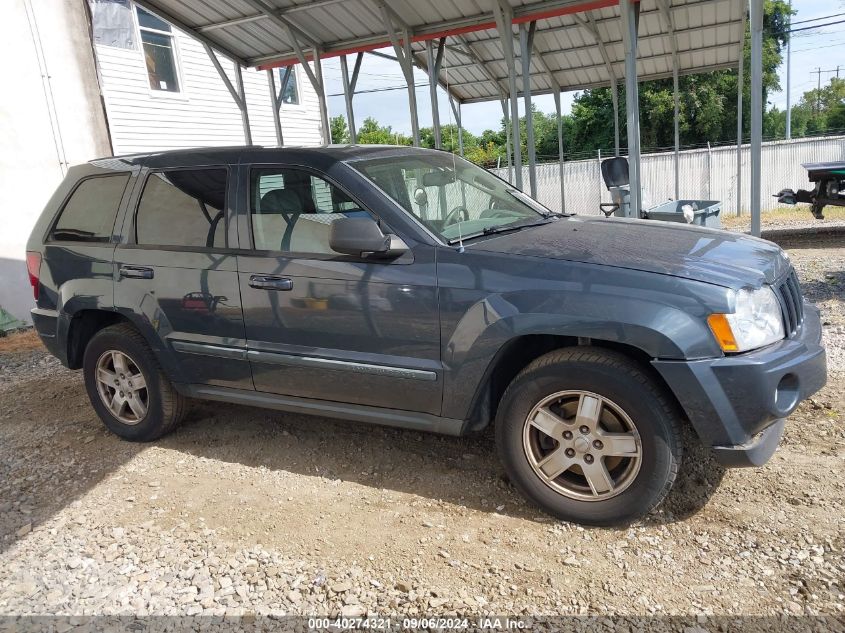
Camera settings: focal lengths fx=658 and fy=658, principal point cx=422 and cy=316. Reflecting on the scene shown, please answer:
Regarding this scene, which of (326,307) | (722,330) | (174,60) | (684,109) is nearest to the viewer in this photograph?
(722,330)

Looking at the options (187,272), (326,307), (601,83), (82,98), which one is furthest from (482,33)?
(326,307)

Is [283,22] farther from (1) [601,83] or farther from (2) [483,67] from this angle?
(1) [601,83]

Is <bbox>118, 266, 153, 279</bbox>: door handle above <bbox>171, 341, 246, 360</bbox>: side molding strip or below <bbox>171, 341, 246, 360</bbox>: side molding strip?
above

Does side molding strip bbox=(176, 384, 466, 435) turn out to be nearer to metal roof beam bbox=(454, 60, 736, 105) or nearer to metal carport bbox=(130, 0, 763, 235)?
metal carport bbox=(130, 0, 763, 235)

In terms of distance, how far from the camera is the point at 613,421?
3.06 m

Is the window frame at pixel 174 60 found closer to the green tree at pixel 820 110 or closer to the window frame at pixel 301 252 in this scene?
the window frame at pixel 301 252

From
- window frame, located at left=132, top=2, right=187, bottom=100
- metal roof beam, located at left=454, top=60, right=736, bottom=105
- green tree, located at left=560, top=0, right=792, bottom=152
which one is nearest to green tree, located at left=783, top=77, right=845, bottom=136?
green tree, located at left=560, top=0, right=792, bottom=152

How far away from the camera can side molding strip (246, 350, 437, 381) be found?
341cm

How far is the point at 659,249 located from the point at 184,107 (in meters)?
12.9

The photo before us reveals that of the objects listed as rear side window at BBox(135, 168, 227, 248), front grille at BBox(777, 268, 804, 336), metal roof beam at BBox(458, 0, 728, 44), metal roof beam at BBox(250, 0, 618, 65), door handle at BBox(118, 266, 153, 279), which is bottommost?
front grille at BBox(777, 268, 804, 336)

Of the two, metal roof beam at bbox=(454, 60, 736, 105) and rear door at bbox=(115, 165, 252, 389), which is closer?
rear door at bbox=(115, 165, 252, 389)

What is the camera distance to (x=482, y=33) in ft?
45.5

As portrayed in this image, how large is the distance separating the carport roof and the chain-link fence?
16.6ft

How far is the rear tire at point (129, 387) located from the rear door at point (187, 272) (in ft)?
0.70
